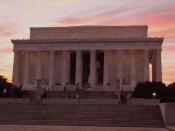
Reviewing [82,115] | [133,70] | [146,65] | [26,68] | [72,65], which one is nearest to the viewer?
[82,115]

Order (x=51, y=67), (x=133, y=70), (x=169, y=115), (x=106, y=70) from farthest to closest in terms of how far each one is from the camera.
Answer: (x=51, y=67), (x=106, y=70), (x=133, y=70), (x=169, y=115)

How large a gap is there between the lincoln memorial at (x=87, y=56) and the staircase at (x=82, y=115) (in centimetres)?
3261

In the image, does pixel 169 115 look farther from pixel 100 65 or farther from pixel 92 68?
pixel 100 65

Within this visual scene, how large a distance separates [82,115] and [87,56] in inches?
1815

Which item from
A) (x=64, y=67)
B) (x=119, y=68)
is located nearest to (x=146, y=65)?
(x=119, y=68)

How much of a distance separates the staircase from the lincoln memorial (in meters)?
32.6

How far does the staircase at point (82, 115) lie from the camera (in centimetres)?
3962

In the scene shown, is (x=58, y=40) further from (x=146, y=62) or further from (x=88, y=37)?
(x=146, y=62)

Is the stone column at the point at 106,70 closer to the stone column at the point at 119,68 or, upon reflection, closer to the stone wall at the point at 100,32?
the stone column at the point at 119,68

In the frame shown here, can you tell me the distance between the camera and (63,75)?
274 feet

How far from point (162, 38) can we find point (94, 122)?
41.9m

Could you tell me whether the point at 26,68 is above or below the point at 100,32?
below

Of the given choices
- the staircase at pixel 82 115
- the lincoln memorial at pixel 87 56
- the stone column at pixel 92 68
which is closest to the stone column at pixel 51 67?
the lincoln memorial at pixel 87 56

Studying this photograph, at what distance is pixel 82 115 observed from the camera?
42.2 metres
